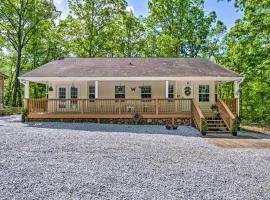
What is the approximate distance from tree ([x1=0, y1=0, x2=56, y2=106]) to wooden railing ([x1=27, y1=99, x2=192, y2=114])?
1749 cm

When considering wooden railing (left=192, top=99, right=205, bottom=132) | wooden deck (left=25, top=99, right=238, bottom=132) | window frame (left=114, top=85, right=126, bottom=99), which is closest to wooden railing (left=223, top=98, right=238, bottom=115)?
wooden deck (left=25, top=99, right=238, bottom=132)

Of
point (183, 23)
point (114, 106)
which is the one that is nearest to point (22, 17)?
point (183, 23)

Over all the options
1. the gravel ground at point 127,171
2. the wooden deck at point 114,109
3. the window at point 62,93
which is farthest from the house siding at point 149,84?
the gravel ground at point 127,171

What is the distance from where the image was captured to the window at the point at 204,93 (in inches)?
827

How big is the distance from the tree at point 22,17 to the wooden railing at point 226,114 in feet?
82.0

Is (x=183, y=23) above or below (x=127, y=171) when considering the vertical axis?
above

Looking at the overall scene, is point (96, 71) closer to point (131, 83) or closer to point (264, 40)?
point (131, 83)

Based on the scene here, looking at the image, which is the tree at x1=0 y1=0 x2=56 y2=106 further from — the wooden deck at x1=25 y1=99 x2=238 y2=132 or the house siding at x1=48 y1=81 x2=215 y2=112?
the house siding at x1=48 y1=81 x2=215 y2=112

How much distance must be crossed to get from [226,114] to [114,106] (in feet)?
21.4

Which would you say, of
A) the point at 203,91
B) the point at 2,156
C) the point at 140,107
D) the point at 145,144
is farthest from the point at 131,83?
the point at 2,156

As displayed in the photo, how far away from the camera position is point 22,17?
1443 inches

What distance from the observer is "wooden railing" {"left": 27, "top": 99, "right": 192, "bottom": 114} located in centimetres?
1919

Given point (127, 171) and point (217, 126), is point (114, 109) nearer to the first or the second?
point (217, 126)

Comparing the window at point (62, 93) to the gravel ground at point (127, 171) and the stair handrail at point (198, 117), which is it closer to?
the stair handrail at point (198, 117)
